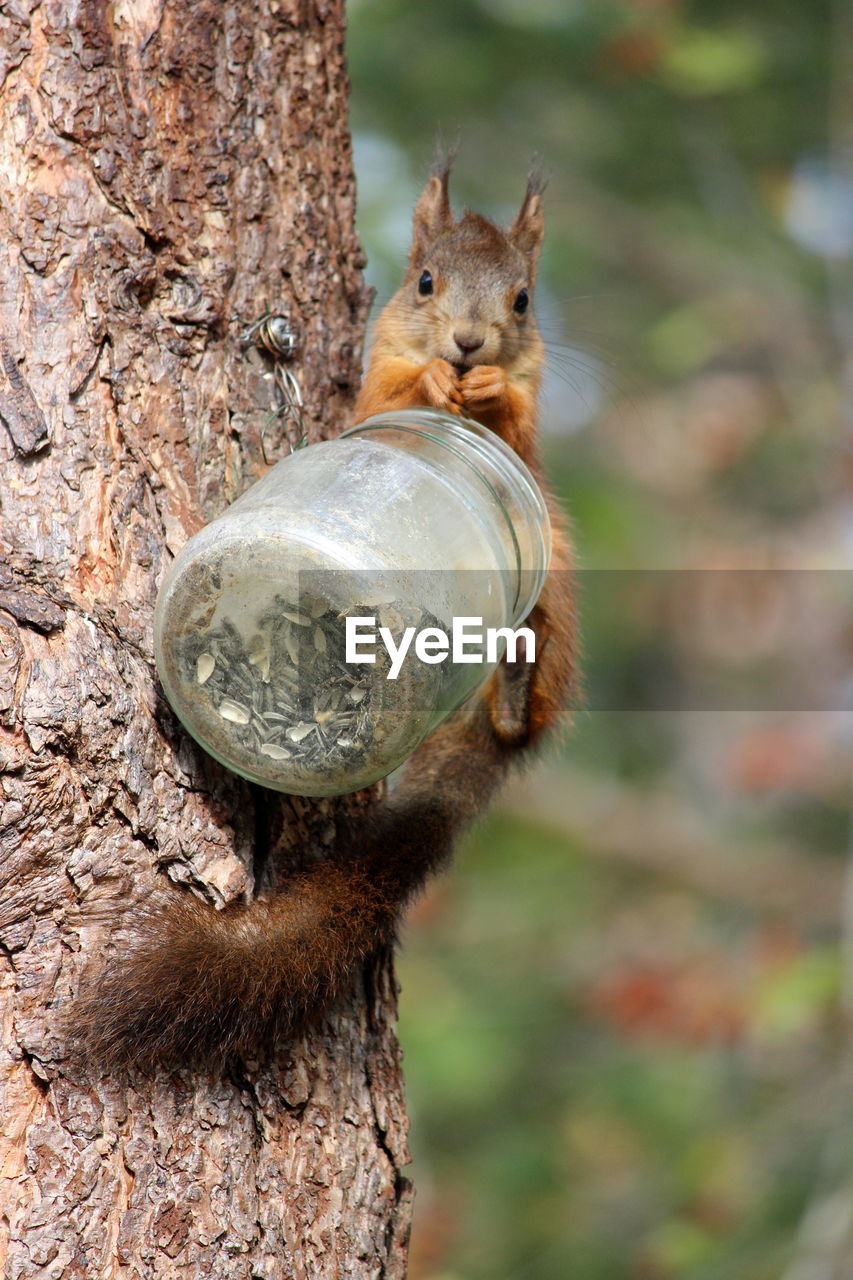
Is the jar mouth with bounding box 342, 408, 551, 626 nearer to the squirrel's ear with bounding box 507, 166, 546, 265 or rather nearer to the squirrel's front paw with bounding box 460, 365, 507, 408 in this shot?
the squirrel's front paw with bounding box 460, 365, 507, 408

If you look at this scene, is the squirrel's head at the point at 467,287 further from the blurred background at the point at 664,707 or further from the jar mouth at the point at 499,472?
the blurred background at the point at 664,707

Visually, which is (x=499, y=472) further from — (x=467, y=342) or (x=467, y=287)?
(x=467, y=287)

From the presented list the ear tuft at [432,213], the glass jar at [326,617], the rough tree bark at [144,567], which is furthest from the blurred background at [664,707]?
the glass jar at [326,617]

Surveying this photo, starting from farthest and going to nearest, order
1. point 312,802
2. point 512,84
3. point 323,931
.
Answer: point 512,84
point 312,802
point 323,931

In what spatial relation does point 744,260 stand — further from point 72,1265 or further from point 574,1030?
point 72,1265

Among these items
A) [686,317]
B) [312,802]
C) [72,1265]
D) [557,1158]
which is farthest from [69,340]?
[557,1158]

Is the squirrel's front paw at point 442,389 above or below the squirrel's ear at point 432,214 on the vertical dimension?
below
